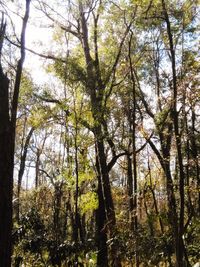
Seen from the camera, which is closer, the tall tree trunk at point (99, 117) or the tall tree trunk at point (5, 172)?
the tall tree trunk at point (5, 172)

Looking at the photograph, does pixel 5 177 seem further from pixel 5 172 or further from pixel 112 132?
pixel 112 132

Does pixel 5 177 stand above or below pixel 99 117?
below

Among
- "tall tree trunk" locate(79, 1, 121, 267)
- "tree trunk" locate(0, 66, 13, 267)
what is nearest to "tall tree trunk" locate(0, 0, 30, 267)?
"tree trunk" locate(0, 66, 13, 267)

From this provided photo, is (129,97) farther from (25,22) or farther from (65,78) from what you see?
(25,22)

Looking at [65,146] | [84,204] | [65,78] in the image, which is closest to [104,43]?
[65,78]

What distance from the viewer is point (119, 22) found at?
12359 mm

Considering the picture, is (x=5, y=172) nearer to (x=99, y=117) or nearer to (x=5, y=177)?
(x=5, y=177)

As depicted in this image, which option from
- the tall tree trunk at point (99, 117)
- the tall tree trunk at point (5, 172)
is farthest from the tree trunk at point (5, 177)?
the tall tree trunk at point (99, 117)

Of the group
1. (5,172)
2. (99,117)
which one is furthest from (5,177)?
(99,117)

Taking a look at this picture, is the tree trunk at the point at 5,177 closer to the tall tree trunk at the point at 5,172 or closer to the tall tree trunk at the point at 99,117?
the tall tree trunk at the point at 5,172

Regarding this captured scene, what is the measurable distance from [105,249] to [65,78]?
505cm

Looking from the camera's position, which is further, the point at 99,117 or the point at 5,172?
the point at 99,117

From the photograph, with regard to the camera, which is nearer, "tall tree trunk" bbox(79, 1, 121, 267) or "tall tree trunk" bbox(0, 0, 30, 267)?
"tall tree trunk" bbox(0, 0, 30, 267)

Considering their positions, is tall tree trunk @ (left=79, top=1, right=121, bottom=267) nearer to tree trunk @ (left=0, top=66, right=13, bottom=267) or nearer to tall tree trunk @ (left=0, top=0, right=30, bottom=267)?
tall tree trunk @ (left=0, top=0, right=30, bottom=267)
